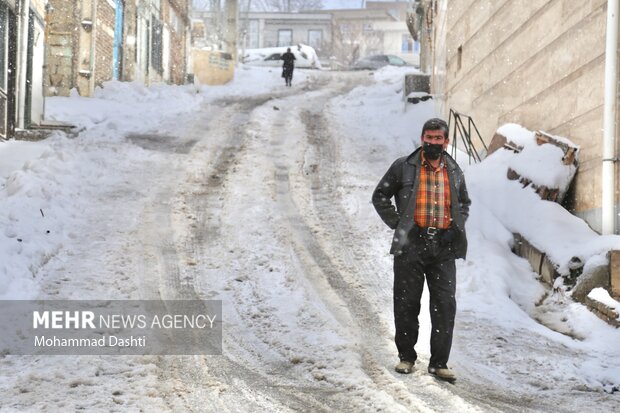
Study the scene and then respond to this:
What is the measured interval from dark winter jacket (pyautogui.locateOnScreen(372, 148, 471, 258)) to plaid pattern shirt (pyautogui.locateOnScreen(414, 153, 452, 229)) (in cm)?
3

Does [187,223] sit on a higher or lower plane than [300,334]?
higher

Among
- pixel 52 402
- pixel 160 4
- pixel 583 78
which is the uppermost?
pixel 160 4

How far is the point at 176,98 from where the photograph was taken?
21.0 m

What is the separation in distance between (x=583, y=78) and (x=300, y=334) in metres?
4.62

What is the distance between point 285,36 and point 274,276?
197 feet

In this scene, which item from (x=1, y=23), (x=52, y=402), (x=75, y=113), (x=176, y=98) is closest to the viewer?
(x=52, y=402)

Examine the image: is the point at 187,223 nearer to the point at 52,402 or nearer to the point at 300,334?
the point at 300,334

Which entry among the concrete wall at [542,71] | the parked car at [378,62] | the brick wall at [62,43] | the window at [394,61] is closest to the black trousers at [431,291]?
the concrete wall at [542,71]

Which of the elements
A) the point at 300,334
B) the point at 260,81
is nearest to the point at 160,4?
the point at 260,81

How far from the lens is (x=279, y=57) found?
131 feet

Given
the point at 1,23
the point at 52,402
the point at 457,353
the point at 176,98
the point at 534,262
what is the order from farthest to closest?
1. the point at 176,98
2. the point at 1,23
3. the point at 534,262
4. the point at 457,353
5. the point at 52,402

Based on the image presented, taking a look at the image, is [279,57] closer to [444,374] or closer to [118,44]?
[118,44]

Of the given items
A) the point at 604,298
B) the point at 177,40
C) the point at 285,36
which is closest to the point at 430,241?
the point at 604,298

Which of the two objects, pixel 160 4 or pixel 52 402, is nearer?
pixel 52 402
